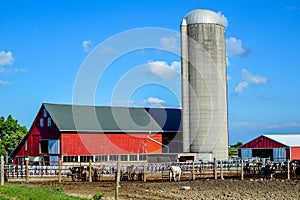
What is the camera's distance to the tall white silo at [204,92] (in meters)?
50.8

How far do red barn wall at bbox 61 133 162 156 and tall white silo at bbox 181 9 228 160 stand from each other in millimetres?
5248

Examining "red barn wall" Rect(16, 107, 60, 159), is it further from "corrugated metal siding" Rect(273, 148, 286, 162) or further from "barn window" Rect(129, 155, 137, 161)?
"corrugated metal siding" Rect(273, 148, 286, 162)

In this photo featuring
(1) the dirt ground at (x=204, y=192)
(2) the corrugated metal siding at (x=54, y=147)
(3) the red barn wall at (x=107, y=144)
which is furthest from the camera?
(3) the red barn wall at (x=107, y=144)

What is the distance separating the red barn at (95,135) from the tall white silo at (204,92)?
213 inches

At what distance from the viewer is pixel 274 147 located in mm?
55125

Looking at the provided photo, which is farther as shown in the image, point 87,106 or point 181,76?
point 87,106

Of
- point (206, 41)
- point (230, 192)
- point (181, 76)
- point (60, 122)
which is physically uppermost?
point (206, 41)

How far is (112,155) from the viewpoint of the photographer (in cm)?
5244

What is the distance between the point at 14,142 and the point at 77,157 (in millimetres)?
14920

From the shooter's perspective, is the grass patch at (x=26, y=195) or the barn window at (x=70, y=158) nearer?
the grass patch at (x=26, y=195)

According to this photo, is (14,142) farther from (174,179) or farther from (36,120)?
(174,179)

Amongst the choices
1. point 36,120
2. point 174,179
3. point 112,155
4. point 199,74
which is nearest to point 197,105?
point 199,74

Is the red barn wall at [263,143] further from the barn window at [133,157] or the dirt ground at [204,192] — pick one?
the dirt ground at [204,192]

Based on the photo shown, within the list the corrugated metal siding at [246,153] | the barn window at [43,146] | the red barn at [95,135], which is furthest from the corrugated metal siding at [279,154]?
the barn window at [43,146]
